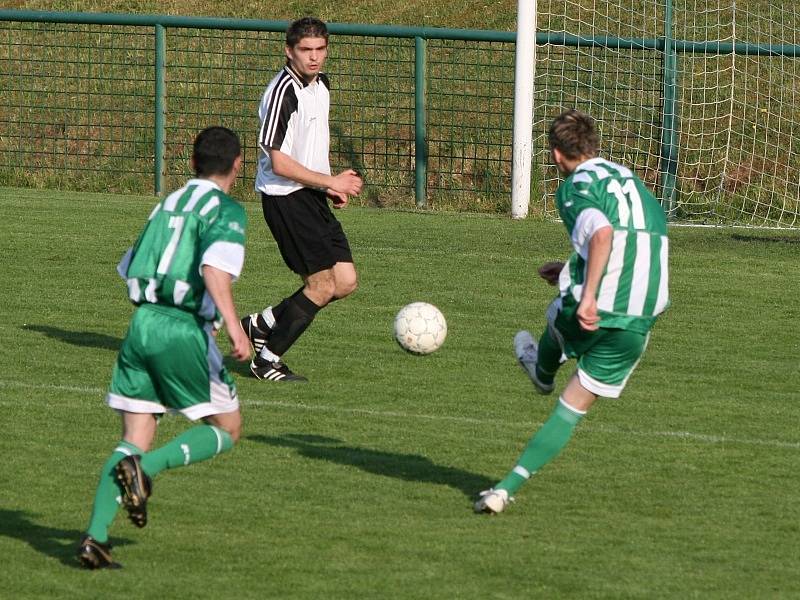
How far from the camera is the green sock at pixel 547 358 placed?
268 inches

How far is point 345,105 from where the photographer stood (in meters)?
19.0

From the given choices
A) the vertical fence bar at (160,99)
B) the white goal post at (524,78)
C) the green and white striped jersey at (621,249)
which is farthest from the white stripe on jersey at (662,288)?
the vertical fence bar at (160,99)

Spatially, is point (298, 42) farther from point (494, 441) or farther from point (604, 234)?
point (604, 234)

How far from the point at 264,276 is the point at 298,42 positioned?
394 cm

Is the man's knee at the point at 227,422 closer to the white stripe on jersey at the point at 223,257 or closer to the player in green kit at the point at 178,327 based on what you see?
the player in green kit at the point at 178,327

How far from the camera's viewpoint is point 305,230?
365 inches

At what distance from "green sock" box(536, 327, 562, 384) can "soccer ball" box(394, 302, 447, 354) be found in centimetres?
156

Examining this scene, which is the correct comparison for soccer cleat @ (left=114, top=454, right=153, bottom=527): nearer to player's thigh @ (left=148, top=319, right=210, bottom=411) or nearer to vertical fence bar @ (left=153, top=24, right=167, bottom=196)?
player's thigh @ (left=148, top=319, right=210, bottom=411)

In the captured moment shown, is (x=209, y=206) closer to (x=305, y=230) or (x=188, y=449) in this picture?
(x=188, y=449)

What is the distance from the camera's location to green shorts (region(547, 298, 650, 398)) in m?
6.36

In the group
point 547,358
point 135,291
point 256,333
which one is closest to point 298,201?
point 256,333

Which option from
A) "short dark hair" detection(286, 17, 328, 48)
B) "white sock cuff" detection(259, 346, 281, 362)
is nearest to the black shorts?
"white sock cuff" detection(259, 346, 281, 362)

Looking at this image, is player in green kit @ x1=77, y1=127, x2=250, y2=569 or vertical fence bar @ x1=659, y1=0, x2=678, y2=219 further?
vertical fence bar @ x1=659, y1=0, x2=678, y2=219

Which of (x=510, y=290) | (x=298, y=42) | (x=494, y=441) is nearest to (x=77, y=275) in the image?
(x=510, y=290)
